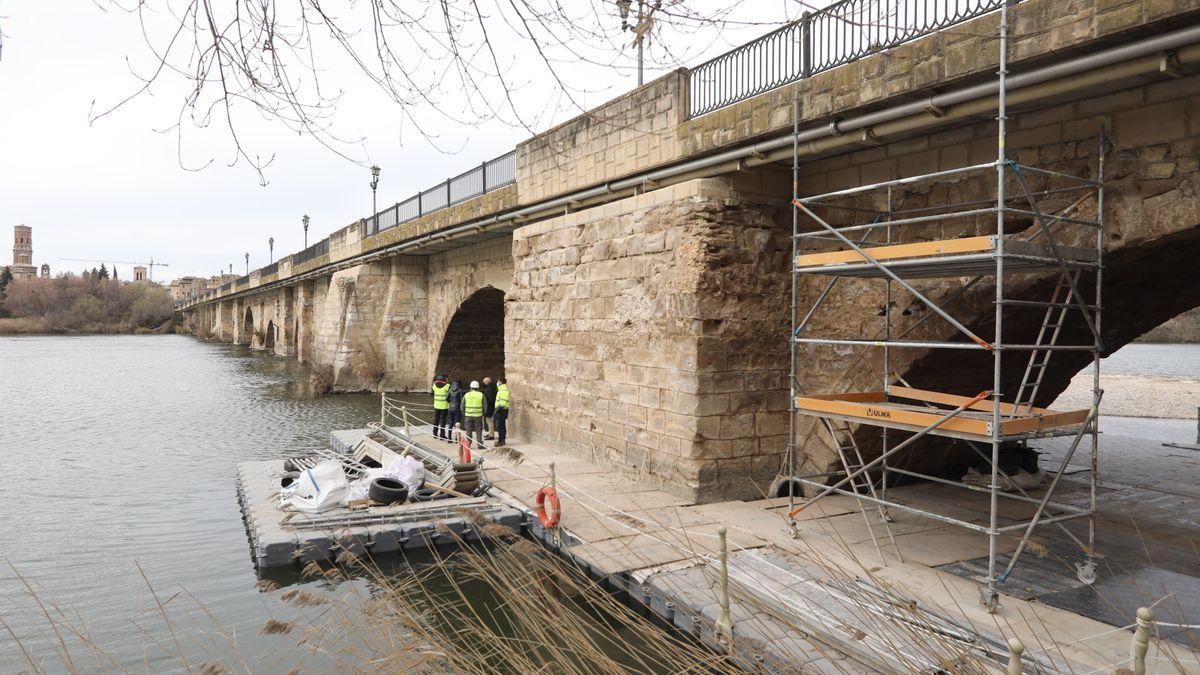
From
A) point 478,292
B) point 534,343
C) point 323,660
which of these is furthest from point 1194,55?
point 478,292

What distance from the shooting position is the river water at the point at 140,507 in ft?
23.1

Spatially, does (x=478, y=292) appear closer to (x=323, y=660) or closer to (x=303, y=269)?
(x=323, y=660)

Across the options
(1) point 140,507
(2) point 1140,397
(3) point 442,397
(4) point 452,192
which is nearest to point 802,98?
(3) point 442,397

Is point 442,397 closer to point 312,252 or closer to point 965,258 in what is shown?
point 965,258

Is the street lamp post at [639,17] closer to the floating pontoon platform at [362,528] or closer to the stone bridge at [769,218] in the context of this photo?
the stone bridge at [769,218]

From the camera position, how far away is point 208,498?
12234 mm

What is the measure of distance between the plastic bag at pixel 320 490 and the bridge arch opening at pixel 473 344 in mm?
13552

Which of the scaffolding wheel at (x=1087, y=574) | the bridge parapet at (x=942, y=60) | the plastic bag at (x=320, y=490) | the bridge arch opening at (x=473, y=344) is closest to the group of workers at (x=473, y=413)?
the plastic bag at (x=320, y=490)

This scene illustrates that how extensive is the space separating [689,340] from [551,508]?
2.56m

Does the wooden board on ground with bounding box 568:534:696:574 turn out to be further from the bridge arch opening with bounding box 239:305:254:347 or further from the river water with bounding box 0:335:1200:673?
the bridge arch opening with bounding box 239:305:254:347

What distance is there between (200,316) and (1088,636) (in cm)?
9467

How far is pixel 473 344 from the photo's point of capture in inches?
992

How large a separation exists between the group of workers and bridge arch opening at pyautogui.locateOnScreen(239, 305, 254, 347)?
181 ft

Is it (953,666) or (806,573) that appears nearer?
(953,666)
